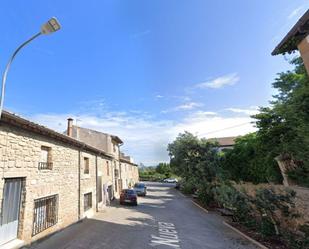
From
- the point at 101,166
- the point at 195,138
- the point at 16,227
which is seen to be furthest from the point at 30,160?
the point at 195,138

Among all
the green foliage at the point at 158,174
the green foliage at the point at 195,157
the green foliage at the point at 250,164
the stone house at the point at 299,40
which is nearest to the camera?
the stone house at the point at 299,40

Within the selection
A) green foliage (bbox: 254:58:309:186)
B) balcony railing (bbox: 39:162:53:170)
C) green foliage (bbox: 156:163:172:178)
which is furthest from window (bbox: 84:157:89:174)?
green foliage (bbox: 156:163:172:178)

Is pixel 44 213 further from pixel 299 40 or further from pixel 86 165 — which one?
pixel 299 40

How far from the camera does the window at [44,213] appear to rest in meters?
8.92

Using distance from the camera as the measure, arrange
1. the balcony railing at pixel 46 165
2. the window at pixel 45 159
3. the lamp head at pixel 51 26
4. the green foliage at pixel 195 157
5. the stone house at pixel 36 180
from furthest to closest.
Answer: the green foliage at pixel 195 157
the window at pixel 45 159
the balcony railing at pixel 46 165
the stone house at pixel 36 180
the lamp head at pixel 51 26

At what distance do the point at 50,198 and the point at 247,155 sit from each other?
1922cm

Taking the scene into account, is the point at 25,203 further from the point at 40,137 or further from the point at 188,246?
the point at 188,246

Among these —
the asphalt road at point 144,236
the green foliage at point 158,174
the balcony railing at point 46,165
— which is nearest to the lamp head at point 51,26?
the balcony railing at point 46,165

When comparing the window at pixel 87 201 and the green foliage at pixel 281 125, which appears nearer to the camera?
the green foliage at pixel 281 125

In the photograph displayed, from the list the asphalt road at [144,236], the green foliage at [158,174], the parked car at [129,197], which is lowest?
the asphalt road at [144,236]

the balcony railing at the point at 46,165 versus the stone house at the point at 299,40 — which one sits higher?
the stone house at the point at 299,40

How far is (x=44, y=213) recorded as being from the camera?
31.7 feet

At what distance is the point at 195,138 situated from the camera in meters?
23.9

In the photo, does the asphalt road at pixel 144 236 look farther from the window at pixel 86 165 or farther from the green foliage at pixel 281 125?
the green foliage at pixel 281 125
